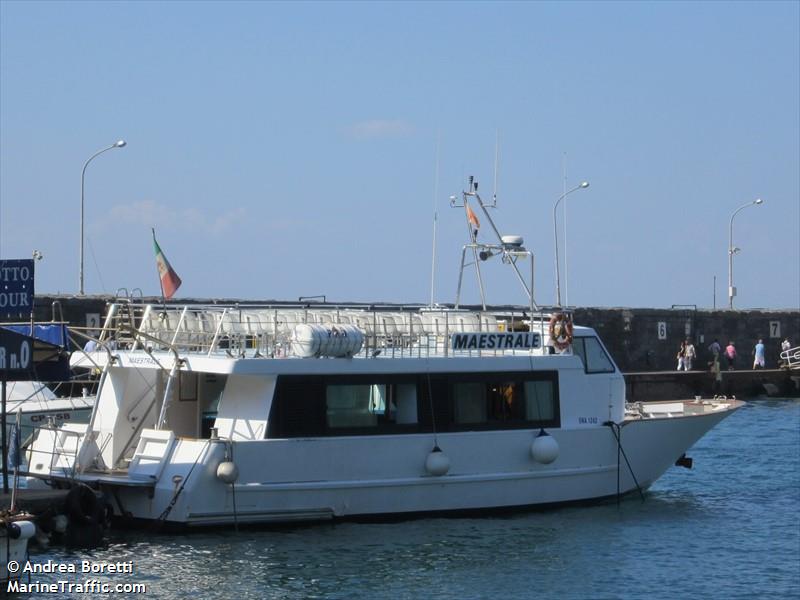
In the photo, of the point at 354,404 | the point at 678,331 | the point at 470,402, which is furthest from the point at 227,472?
the point at 678,331

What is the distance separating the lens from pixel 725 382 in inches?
1730

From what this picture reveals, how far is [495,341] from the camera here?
64.4 feet

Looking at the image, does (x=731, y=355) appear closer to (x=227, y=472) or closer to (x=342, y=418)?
(x=342, y=418)

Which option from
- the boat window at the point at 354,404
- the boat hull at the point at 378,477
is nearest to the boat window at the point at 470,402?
the boat hull at the point at 378,477

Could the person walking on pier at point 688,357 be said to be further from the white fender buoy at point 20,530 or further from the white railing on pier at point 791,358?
the white fender buoy at point 20,530

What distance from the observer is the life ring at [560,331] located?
1989cm

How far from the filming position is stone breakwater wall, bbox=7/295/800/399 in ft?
153

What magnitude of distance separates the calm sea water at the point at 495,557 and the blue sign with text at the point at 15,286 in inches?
119

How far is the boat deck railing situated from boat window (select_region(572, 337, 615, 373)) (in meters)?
0.53

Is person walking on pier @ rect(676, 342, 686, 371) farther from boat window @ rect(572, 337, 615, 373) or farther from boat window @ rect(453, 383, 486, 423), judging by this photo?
boat window @ rect(453, 383, 486, 423)

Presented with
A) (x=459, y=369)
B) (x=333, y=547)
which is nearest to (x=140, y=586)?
(x=333, y=547)

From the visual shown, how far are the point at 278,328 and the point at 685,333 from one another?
32063 millimetres

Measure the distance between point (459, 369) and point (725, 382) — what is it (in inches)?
1059

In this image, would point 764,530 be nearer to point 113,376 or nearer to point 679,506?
point 679,506
